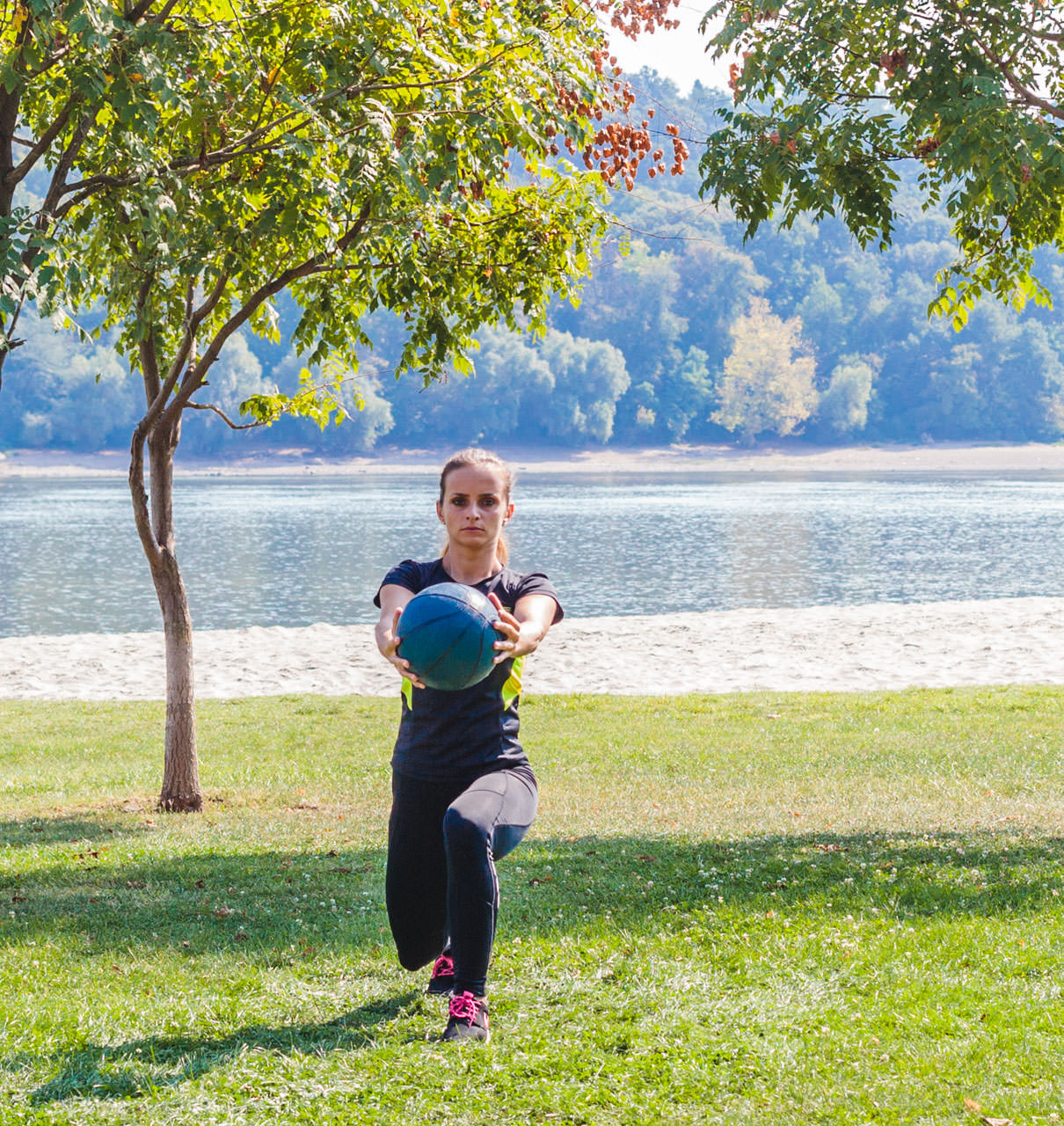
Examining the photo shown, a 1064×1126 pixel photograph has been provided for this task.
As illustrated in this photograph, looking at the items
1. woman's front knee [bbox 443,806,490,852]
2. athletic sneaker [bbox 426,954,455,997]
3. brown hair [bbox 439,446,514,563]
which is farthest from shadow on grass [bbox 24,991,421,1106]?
brown hair [bbox 439,446,514,563]

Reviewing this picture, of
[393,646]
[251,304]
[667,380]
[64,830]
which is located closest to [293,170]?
[251,304]

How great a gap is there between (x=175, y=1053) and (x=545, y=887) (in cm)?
299

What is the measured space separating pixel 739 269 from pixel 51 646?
148776 mm

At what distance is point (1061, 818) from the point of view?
371 inches

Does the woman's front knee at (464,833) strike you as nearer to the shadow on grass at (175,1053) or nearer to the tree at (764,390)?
the shadow on grass at (175,1053)

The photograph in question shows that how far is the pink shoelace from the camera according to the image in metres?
4.85

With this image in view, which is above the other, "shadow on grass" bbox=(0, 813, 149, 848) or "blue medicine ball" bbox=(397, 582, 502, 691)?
"blue medicine ball" bbox=(397, 582, 502, 691)

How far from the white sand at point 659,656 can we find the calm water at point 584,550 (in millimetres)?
4620

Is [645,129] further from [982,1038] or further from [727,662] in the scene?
[727,662]

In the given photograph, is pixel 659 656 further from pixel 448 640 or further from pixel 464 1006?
pixel 448 640

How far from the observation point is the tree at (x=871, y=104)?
7.95 m

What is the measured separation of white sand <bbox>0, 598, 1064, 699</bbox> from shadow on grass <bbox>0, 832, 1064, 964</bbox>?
1082 centimetres

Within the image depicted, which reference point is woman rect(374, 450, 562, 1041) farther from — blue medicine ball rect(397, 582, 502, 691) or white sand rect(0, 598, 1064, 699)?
white sand rect(0, 598, 1064, 699)

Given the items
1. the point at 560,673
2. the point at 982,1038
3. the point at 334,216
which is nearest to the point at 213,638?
the point at 560,673
